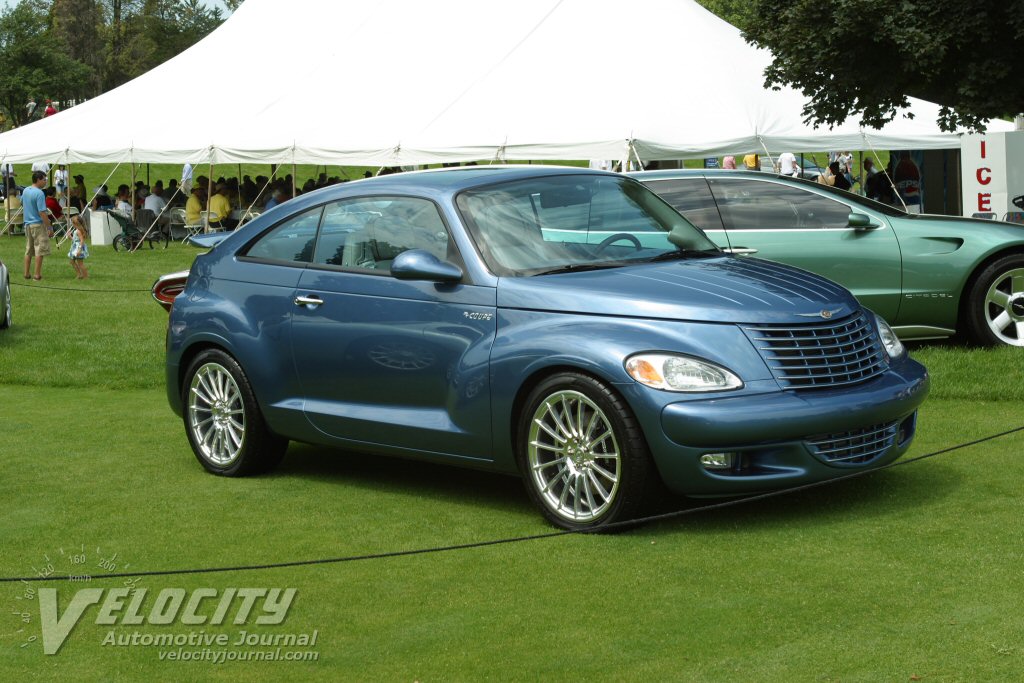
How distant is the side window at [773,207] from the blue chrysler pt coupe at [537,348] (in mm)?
4338

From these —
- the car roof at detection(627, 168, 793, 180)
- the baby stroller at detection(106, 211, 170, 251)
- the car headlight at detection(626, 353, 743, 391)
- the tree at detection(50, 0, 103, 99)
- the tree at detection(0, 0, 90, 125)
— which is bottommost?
the baby stroller at detection(106, 211, 170, 251)

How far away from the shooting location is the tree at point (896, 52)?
17.9 meters

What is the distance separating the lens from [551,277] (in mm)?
7051

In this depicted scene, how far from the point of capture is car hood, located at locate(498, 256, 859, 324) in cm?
665

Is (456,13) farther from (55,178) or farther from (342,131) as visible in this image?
(55,178)

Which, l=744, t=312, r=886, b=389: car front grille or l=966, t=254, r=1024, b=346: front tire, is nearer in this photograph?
l=744, t=312, r=886, b=389: car front grille

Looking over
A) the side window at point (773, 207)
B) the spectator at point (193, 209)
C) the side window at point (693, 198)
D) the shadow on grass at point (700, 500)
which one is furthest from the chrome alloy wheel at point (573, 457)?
the spectator at point (193, 209)

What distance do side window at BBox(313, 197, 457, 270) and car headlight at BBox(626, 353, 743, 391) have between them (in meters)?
1.31

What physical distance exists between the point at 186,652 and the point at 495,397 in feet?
7.28

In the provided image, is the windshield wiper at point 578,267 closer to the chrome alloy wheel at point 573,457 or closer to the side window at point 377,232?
the side window at point 377,232

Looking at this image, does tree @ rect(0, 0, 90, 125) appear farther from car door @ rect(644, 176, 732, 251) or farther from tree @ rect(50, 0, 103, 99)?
car door @ rect(644, 176, 732, 251)

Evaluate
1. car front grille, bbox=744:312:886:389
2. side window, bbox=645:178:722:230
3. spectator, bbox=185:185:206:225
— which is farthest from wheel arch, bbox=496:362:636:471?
spectator, bbox=185:185:206:225

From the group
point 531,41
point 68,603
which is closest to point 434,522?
point 68,603

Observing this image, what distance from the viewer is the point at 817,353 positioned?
22.1 ft
